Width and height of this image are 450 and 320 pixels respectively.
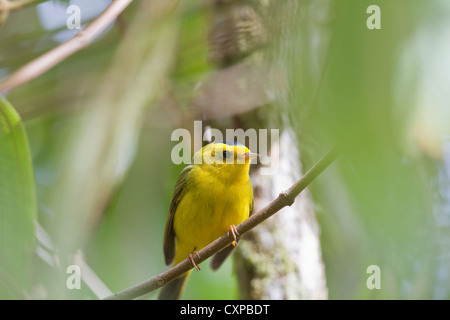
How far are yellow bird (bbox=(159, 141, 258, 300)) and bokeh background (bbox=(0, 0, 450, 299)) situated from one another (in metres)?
0.14

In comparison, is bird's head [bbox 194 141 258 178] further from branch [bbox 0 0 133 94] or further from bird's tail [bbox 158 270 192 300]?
branch [bbox 0 0 133 94]

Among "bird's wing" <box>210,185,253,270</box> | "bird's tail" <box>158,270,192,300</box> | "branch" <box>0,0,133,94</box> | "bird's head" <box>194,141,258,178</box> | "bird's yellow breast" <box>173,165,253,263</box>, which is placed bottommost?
"bird's tail" <box>158,270,192,300</box>

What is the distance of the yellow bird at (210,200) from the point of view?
229 centimetres

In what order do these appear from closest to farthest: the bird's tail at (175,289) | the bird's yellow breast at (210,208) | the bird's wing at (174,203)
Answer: the bird's yellow breast at (210,208) < the bird's wing at (174,203) < the bird's tail at (175,289)

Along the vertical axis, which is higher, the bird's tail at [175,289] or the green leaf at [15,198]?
the green leaf at [15,198]

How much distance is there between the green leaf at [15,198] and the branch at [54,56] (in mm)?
203

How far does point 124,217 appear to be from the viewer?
7.75ft

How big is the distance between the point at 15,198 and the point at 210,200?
106 cm

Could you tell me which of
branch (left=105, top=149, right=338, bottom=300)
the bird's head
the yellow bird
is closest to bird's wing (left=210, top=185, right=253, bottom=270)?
the yellow bird

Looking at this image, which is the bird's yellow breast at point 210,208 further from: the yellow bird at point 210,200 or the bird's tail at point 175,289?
the bird's tail at point 175,289

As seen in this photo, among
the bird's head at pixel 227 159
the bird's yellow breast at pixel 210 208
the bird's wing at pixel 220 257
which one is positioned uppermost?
the bird's head at pixel 227 159

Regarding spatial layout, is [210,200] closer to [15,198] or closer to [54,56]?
[15,198]

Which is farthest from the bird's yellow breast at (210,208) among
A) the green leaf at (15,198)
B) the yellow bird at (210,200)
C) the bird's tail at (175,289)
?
the green leaf at (15,198)

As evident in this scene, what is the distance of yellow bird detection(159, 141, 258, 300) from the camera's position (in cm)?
229
